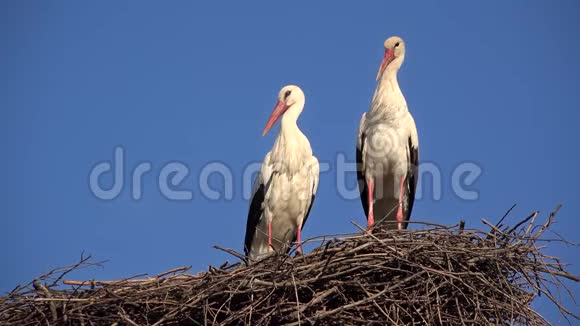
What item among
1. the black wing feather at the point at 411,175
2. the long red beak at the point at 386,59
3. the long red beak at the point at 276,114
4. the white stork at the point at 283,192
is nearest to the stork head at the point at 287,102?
the long red beak at the point at 276,114

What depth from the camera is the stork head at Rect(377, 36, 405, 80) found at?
8.58m

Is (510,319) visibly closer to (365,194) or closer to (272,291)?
(272,291)

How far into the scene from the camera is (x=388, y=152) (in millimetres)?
8258

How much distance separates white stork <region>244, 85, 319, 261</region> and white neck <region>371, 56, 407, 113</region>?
594mm

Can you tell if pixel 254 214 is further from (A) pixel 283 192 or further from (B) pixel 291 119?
(B) pixel 291 119

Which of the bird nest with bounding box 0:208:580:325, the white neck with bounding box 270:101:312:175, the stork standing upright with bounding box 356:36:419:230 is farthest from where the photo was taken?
the stork standing upright with bounding box 356:36:419:230

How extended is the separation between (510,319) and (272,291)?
1.28m

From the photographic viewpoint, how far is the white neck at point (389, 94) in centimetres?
829

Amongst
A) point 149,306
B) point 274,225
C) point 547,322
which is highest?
point 274,225

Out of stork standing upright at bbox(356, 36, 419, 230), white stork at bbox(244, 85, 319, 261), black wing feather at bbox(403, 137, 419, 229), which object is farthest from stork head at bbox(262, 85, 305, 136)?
black wing feather at bbox(403, 137, 419, 229)

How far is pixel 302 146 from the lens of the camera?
817 cm

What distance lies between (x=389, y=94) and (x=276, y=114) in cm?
85

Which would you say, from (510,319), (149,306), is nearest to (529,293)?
(510,319)

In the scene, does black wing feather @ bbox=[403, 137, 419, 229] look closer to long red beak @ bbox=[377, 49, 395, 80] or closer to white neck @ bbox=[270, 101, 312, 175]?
long red beak @ bbox=[377, 49, 395, 80]
